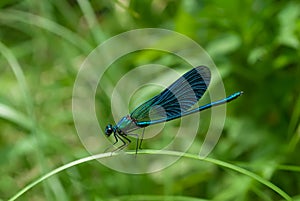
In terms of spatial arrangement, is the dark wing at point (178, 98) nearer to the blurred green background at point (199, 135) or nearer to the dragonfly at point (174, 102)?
the dragonfly at point (174, 102)

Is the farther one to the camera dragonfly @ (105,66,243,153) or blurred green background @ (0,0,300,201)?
blurred green background @ (0,0,300,201)

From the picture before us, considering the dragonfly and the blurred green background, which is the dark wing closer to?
the dragonfly

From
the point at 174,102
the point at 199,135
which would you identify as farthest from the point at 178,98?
the point at 199,135

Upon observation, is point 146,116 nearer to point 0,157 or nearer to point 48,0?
point 0,157

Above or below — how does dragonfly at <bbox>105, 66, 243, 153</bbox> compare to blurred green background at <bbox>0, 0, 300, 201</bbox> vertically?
below

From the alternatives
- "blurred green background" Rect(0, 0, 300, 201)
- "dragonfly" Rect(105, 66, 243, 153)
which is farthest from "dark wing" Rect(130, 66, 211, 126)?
"blurred green background" Rect(0, 0, 300, 201)

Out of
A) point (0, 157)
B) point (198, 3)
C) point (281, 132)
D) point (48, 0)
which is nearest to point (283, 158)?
point (281, 132)

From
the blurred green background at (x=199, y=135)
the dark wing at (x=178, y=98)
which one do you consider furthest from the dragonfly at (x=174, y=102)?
the blurred green background at (x=199, y=135)
